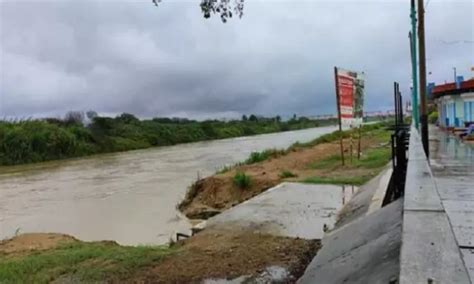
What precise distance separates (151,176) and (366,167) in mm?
15330

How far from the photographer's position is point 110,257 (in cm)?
761

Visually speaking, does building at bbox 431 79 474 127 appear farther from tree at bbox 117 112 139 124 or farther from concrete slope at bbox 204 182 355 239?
tree at bbox 117 112 139 124

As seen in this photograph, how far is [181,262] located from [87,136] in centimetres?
6561

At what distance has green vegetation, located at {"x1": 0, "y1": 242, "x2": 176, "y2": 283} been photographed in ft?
22.1

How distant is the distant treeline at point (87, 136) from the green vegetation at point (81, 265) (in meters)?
49.6

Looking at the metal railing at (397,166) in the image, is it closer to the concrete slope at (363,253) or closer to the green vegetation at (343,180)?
the concrete slope at (363,253)

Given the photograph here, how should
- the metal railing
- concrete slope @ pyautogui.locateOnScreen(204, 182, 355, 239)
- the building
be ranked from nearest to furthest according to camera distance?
the metal railing < concrete slope @ pyautogui.locateOnScreen(204, 182, 355, 239) < the building

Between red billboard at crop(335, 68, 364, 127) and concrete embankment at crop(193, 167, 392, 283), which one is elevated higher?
red billboard at crop(335, 68, 364, 127)

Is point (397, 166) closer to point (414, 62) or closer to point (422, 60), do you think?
point (422, 60)

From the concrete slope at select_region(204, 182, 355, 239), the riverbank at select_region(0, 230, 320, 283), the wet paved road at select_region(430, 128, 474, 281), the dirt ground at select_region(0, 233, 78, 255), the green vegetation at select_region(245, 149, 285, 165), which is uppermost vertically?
the wet paved road at select_region(430, 128, 474, 281)

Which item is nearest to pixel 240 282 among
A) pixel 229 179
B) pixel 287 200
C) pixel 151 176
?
pixel 287 200

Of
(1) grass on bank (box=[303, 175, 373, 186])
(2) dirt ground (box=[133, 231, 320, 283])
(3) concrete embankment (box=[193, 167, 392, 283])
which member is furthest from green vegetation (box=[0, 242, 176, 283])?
(1) grass on bank (box=[303, 175, 373, 186])

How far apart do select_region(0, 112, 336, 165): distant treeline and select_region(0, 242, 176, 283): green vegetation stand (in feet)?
163

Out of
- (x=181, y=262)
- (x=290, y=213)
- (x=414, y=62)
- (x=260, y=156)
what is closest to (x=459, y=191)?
(x=290, y=213)
